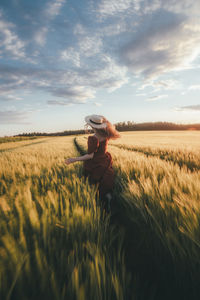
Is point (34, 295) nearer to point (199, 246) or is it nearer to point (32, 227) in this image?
point (32, 227)

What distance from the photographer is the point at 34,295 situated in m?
0.60

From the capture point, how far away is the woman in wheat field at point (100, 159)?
2.48m

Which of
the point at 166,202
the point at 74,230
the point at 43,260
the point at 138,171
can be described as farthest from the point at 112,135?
the point at 43,260

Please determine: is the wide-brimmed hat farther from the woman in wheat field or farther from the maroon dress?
the maroon dress

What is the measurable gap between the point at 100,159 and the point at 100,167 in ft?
0.62

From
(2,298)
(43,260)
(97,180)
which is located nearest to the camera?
(2,298)

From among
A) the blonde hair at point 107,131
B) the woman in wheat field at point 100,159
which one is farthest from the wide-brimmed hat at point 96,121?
the blonde hair at point 107,131

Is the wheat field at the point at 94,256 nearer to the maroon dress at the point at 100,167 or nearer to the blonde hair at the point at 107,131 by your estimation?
the maroon dress at the point at 100,167

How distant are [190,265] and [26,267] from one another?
2.72ft

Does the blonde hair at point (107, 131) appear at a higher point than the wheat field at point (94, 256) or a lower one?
higher

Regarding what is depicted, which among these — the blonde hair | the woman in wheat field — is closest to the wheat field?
the woman in wheat field

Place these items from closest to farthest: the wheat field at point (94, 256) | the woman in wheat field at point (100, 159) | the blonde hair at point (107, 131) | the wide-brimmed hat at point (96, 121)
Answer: the wheat field at point (94, 256), the woman in wheat field at point (100, 159), the wide-brimmed hat at point (96, 121), the blonde hair at point (107, 131)

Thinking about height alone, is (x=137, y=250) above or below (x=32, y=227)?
below

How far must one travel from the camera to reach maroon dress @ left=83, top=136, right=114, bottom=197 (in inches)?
98.0
